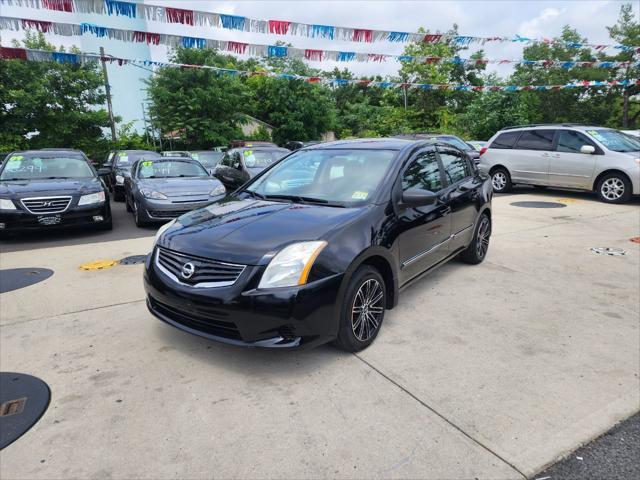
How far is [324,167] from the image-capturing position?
13.7 feet

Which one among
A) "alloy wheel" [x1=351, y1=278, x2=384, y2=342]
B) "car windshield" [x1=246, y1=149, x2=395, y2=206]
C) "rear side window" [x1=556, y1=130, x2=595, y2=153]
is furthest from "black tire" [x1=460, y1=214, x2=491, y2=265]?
"rear side window" [x1=556, y1=130, x2=595, y2=153]

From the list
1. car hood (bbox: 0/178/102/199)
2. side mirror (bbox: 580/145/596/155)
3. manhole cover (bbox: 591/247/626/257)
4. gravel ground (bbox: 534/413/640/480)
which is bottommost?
manhole cover (bbox: 591/247/626/257)

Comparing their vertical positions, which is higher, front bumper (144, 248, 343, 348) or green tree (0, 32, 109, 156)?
green tree (0, 32, 109, 156)

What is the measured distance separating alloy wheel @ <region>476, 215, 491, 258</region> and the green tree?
23455 millimetres

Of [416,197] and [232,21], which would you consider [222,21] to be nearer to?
[232,21]

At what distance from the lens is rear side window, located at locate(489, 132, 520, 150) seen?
11570mm

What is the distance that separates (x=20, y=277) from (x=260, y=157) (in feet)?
21.7

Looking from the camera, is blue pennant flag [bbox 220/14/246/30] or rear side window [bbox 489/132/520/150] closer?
blue pennant flag [bbox 220/14/246/30]

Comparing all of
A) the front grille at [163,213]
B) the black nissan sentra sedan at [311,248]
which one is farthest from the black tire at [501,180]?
the front grille at [163,213]

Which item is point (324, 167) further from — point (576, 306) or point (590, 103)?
point (590, 103)

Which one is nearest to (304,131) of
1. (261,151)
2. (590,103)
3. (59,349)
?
(261,151)

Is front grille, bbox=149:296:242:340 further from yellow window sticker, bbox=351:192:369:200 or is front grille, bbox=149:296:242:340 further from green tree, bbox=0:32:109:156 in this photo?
green tree, bbox=0:32:109:156

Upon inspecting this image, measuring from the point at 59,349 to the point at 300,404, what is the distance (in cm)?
203

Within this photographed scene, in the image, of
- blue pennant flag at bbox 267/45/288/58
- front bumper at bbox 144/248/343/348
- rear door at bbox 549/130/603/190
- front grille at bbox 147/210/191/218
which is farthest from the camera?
blue pennant flag at bbox 267/45/288/58
